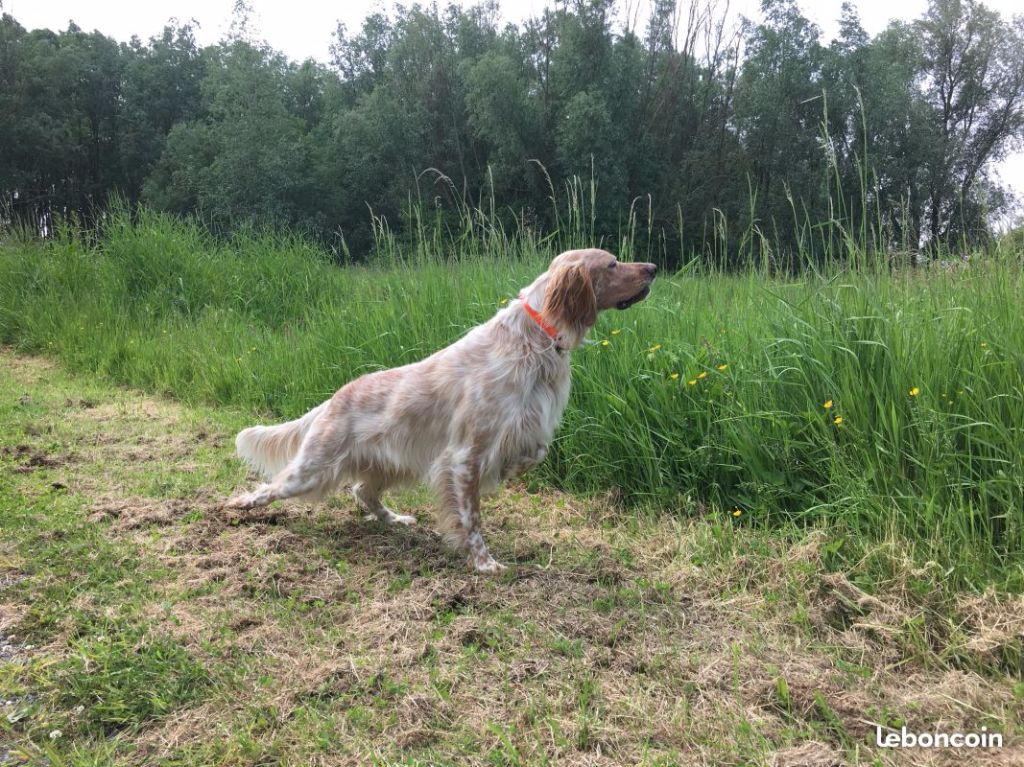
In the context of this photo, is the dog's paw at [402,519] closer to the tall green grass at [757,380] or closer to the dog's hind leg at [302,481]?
the dog's hind leg at [302,481]

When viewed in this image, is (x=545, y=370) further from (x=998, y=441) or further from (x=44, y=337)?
(x=44, y=337)

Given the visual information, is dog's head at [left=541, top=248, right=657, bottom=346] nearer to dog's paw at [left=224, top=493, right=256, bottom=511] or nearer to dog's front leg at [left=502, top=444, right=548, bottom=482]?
dog's front leg at [left=502, top=444, right=548, bottom=482]

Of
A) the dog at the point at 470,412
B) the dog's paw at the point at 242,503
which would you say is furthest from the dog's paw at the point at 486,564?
the dog's paw at the point at 242,503

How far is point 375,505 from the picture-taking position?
13.8ft

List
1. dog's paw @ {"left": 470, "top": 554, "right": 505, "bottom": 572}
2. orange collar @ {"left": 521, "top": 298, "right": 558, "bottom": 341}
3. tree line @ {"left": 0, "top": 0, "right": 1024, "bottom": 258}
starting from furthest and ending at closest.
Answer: tree line @ {"left": 0, "top": 0, "right": 1024, "bottom": 258} < orange collar @ {"left": 521, "top": 298, "right": 558, "bottom": 341} < dog's paw @ {"left": 470, "top": 554, "right": 505, "bottom": 572}

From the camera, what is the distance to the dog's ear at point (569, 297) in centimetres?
373

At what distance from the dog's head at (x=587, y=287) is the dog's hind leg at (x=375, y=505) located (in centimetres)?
139

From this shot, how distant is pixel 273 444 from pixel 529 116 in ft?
90.1

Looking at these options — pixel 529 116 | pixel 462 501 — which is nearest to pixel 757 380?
pixel 462 501

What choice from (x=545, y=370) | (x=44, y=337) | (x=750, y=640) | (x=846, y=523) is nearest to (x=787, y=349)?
(x=846, y=523)

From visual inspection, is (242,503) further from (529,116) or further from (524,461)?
(529,116)

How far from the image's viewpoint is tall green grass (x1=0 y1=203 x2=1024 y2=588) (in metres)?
3.18
